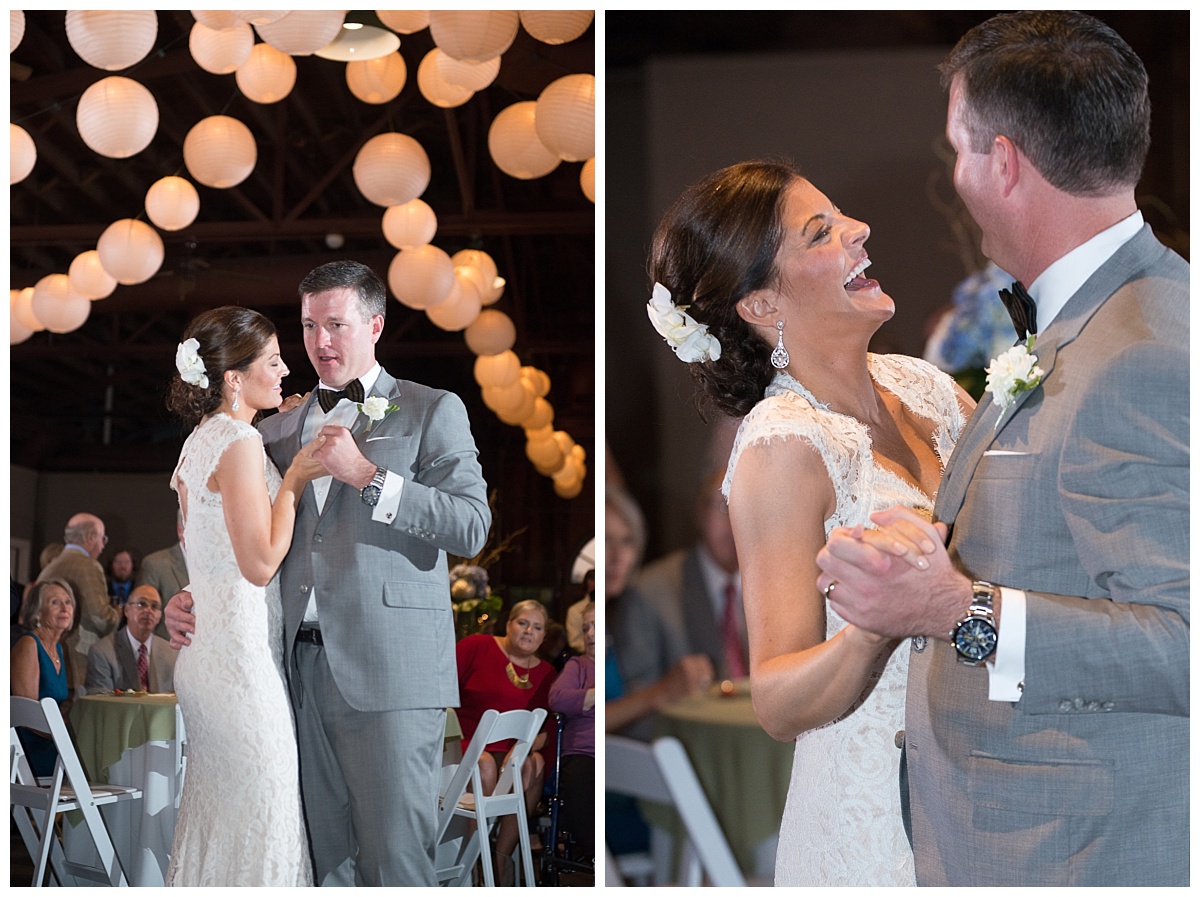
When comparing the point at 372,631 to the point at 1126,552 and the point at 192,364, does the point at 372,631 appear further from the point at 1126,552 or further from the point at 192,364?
the point at 1126,552

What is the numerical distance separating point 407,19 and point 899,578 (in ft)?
5.95

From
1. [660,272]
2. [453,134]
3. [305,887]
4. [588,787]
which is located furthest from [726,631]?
[453,134]

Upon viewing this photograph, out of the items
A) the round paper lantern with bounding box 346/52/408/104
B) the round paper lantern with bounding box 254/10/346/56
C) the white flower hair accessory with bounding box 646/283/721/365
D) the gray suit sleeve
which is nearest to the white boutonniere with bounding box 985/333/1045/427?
the gray suit sleeve

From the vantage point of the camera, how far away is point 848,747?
2.41m

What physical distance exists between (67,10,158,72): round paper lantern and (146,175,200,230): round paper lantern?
12.5 inches

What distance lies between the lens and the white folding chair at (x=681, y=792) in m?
2.72

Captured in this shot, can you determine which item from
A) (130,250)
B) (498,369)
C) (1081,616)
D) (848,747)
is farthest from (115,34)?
(1081,616)

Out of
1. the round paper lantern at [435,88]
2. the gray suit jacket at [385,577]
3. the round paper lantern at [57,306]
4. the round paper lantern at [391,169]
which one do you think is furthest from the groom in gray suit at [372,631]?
the round paper lantern at [435,88]

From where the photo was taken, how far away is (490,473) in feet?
9.18

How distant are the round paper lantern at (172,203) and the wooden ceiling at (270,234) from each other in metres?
0.02

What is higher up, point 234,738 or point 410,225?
point 410,225

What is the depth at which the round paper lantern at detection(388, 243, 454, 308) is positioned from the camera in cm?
281

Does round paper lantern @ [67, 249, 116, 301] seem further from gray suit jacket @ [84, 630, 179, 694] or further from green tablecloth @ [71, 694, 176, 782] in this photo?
green tablecloth @ [71, 694, 176, 782]

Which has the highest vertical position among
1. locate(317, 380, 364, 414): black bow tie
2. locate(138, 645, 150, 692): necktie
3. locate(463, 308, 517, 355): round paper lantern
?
locate(463, 308, 517, 355): round paper lantern
